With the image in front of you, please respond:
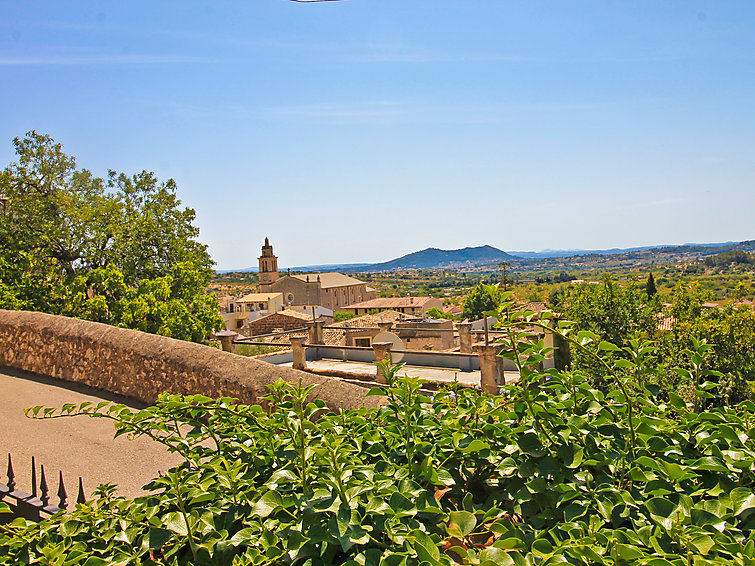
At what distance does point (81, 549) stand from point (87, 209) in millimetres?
23620

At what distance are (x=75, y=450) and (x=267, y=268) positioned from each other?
78.5m

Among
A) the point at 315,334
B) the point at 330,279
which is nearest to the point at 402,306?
the point at 330,279

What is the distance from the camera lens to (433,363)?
16.5 m

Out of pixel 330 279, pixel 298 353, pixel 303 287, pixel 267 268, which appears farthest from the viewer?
pixel 330 279

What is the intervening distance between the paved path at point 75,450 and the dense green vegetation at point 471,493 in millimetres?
4180

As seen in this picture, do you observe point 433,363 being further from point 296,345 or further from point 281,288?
point 281,288

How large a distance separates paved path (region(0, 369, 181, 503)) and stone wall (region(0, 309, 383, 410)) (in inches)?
19.5

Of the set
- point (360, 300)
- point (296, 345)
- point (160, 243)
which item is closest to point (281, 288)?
point (360, 300)

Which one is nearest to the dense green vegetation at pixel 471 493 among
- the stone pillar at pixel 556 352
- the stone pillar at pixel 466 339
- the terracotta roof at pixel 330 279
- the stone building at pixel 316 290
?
the stone pillar at pixel 556 352

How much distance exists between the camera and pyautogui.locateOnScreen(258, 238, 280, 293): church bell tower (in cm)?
8262

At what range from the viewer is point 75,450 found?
663cm

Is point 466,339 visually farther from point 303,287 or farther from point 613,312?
point 303,287

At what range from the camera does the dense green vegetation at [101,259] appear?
1788 cm

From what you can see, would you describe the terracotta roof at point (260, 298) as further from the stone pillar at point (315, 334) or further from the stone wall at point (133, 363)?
the stone wall at point (133, 363)
